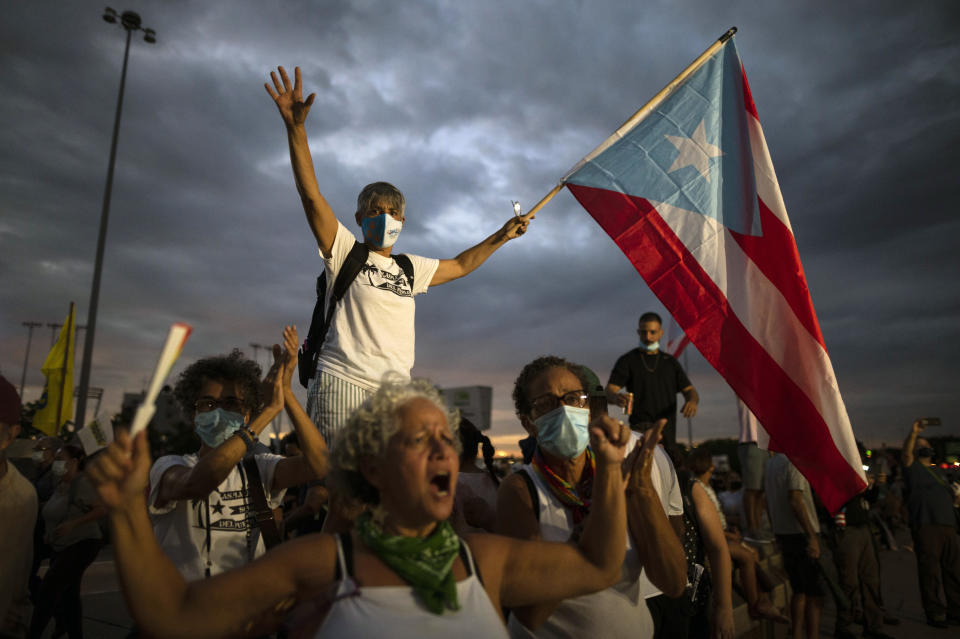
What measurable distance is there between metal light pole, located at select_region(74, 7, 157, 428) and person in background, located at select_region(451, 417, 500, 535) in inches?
568

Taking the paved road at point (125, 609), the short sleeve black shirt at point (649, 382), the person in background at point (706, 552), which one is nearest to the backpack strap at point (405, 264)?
the person in background at point (706, 552)

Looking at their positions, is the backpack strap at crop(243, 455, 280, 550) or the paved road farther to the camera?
the paved road

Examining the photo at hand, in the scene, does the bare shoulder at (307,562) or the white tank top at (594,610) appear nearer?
the bare shoulder at (307,562)

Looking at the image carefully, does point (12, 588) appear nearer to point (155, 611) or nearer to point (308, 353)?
point (308, 353)

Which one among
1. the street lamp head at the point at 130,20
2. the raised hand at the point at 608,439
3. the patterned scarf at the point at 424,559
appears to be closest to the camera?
the patterned scarf at the point at 424,559

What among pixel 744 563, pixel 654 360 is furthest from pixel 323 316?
pixel 744 563

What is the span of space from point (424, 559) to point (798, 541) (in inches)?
268

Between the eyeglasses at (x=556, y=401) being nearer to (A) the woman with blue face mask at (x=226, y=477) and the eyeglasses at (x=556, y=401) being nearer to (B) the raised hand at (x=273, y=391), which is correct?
A: (A) the woman with blue face mask at (x=226, y=477)

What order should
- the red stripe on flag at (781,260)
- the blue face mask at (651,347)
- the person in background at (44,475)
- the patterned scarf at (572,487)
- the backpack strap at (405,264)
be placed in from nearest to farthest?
the patterned scarf at (572,487) < the backpack strap at (405,264) < the red stripe on flag at (781,260) < the person in background at (44,475) < the blue face mask at (651,347)

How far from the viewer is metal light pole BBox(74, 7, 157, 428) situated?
1603 cm

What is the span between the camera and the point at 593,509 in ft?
7.47

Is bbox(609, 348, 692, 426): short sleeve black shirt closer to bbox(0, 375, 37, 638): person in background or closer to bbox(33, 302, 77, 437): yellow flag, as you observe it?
bbox(0, 375, 37, 638): person in background

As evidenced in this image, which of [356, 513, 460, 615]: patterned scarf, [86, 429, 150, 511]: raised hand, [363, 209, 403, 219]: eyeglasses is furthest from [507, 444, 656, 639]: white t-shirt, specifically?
[363, 209, 403, 219]: eyeglasses

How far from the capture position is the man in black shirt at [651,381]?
6.44 metres
